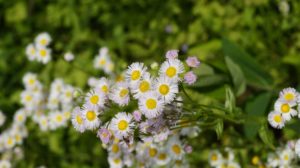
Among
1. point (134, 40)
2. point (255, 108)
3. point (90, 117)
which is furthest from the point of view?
point (134, 40)

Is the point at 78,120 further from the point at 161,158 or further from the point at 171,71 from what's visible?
the point at 161,158

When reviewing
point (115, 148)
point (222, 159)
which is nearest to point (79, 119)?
point (115, 148)

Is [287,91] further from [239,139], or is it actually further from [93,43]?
[93,43]

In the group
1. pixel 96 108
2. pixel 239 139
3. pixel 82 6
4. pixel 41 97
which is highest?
pixel 82 6

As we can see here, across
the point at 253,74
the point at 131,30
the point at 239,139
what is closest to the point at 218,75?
the point at 253,74

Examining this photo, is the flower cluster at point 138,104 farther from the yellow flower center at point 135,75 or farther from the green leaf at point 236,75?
the green leaf at point 236,75

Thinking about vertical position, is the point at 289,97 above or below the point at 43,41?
below
